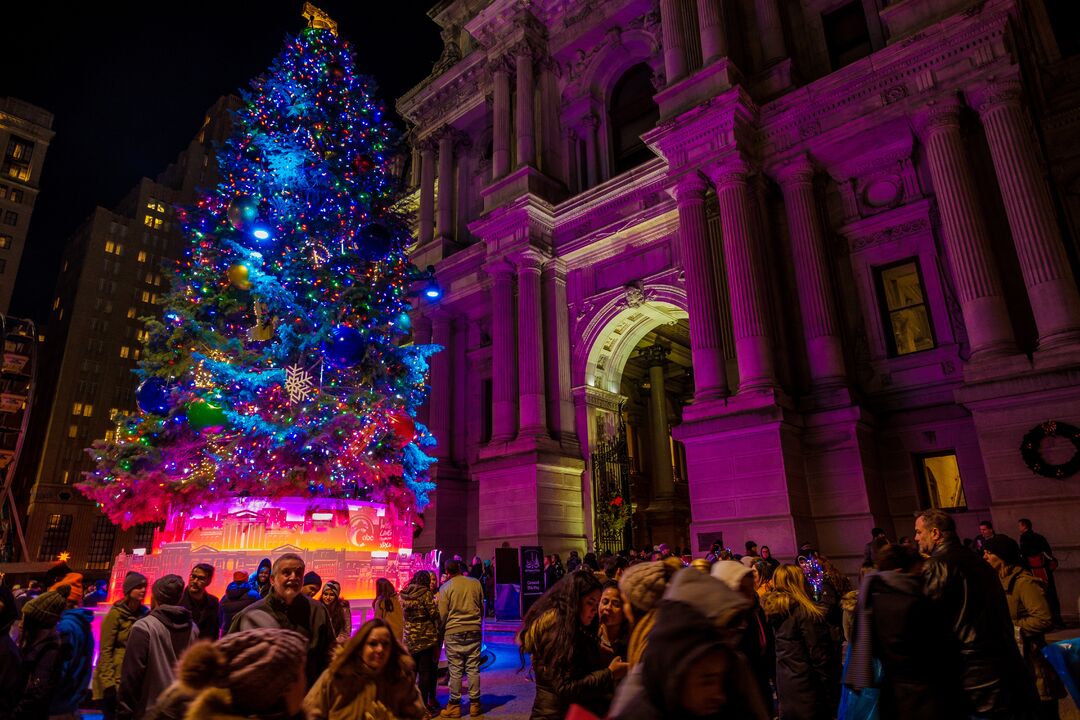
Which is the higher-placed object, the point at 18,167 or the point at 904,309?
the point at 18,167

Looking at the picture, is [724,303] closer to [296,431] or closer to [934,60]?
[934,60]

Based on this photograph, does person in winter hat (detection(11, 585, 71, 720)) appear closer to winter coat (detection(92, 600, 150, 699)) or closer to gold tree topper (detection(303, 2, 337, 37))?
→ winter coat (detection(92, 600, 150, 699))

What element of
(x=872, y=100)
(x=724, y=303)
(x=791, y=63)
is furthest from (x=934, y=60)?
(x=724, y=303)

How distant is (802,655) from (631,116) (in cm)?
2196

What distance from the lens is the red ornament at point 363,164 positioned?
1515cm

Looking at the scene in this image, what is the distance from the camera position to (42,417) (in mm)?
60688

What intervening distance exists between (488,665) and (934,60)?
16.3 meters

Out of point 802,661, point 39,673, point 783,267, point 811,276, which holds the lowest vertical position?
point 802,661

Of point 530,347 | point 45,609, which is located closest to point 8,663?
point 45,609

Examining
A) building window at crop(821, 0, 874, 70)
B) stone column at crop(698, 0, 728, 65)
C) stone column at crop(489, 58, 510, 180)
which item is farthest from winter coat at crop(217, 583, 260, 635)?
building window at crop(821, 0, 874, 70)

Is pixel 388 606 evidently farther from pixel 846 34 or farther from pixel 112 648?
pixel 846 34

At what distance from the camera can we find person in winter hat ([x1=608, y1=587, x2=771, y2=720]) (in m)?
1.89

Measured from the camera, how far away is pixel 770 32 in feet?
59.8

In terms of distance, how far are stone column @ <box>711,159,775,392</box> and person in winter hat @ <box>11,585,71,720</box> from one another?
1328 cm
